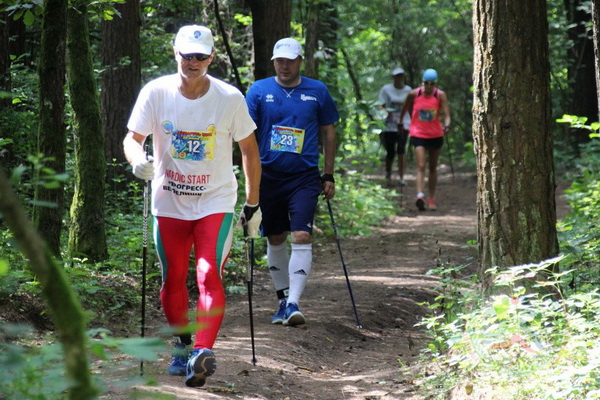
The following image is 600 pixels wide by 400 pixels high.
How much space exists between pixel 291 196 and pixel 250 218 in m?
1.44

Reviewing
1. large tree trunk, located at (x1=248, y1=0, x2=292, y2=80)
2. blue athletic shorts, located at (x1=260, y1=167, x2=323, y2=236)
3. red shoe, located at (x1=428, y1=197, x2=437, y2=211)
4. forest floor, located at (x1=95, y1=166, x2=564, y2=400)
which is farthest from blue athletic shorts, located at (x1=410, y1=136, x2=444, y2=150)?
blue athletic shorts, located at (x1=260, y1=167, x2=323, y2=236)

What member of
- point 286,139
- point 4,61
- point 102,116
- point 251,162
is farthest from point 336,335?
point 102,116

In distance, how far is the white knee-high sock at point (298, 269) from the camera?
7691 millimetres

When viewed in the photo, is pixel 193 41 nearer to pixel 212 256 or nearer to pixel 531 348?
pixel 212 256

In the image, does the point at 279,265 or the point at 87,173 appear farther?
the point at 87,173

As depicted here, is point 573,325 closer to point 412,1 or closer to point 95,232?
point 95,232

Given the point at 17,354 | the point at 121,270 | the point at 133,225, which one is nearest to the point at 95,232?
the point at 121,270

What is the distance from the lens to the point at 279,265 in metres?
8.12

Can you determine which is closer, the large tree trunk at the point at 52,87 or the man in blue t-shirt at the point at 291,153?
the large tree trunk at the point at 52,87

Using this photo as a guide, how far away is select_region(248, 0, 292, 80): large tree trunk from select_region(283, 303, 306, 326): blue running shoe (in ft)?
14.5

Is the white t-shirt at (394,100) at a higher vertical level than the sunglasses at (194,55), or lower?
higher

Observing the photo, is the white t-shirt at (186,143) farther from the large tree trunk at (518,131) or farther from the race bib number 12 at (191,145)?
the large tree trunk at (518,131)

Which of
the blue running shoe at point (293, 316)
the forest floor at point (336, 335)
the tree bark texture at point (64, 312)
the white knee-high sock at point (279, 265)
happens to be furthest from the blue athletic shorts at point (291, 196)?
the tree bark texture at point (64, 312)

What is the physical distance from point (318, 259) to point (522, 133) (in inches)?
244
